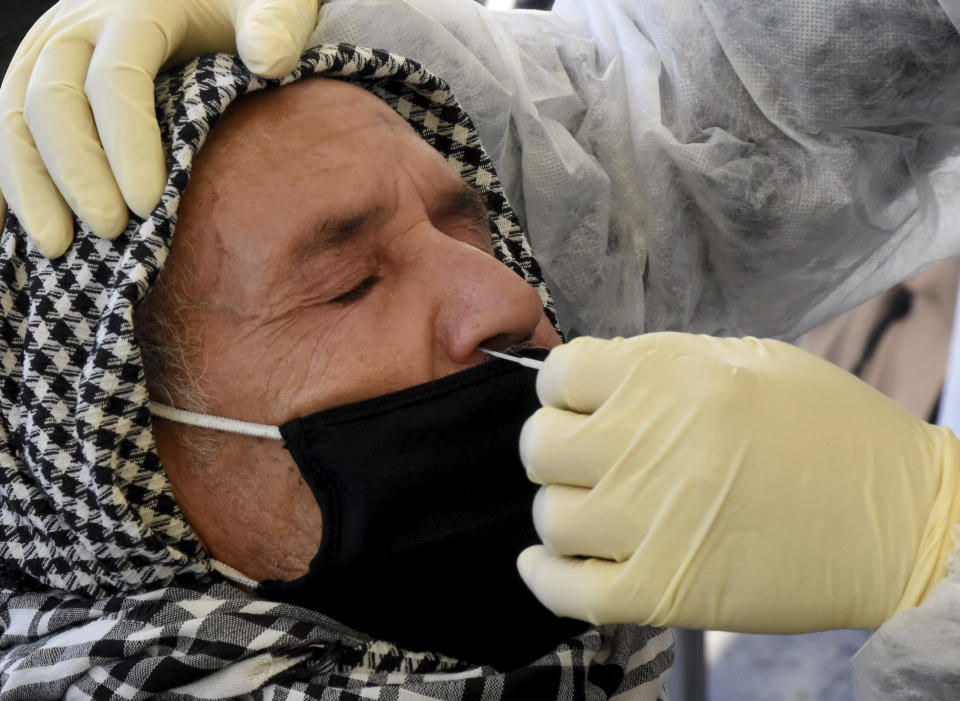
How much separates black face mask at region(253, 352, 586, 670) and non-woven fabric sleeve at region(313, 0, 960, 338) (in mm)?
513

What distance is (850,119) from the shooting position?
1363 millimetres

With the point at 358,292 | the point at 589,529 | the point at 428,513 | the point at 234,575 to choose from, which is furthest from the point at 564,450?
the point at 234,575

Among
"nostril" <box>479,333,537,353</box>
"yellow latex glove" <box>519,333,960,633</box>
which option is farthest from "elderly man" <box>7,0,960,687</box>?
"nostril" <box>479,333,537,353</box>

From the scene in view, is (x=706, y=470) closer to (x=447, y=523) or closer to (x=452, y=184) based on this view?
(x=447, y=523)

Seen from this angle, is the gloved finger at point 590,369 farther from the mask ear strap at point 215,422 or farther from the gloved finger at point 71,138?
the gloved finger at point 71,138

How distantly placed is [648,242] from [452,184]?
421 mm

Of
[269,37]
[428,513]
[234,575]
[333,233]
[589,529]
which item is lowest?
[234,575]

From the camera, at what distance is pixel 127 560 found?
1044 mm

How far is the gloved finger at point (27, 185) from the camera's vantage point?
112 centimetres

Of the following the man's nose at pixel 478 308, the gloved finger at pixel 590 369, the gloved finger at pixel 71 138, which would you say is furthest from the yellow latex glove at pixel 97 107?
the gloved finger at pixel 590 369

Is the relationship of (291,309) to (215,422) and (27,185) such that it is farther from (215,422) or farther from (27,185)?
(27,185)

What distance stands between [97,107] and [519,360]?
1.99 feet

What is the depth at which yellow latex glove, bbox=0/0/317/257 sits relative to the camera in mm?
1086

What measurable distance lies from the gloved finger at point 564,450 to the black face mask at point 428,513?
0.40 ft
